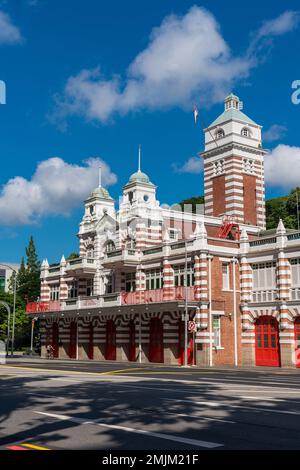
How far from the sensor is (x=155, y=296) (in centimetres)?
4534

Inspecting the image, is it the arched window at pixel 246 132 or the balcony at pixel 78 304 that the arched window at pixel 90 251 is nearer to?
the balcony at pixel 78 304

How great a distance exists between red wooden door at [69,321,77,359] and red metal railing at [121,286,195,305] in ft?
37.4

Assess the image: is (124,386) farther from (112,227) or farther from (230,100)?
(230,100)

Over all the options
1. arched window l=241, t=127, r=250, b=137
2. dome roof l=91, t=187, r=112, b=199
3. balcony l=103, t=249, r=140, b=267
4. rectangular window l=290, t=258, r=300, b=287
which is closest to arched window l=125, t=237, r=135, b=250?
balcony l=103, t=249, r=140, b=267

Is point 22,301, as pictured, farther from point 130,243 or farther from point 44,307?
point 130,243

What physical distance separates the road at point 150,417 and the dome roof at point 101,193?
3889cm

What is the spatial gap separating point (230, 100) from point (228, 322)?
2252 cm

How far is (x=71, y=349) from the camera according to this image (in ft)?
186

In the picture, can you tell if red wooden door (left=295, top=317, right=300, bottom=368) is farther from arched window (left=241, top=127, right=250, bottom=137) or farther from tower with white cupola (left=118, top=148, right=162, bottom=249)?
arched window (left=241, top=127, right=250, bottom=137)

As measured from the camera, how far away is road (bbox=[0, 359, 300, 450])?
33.2 ft

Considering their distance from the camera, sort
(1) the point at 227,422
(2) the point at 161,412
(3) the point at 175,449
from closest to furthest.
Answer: (3) the point at 175,449
(1) the point at 227,422
(2) the point at 161,412

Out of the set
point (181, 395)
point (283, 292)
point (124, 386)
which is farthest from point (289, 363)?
point (181, 395)

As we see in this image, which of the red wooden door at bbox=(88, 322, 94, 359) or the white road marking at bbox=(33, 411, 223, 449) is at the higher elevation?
the red wooden door at bbox=(88, 322, 94, 359)

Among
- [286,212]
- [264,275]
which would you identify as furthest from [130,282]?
[286,212]
